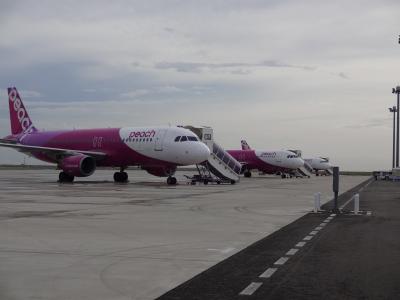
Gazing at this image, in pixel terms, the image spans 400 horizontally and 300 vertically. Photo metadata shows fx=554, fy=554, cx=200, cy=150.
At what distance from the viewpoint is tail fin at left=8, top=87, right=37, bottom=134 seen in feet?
157

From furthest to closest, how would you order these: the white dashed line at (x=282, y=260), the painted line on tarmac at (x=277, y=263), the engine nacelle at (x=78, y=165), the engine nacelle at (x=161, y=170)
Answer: the engine nacelle at (x=161, y=170) < the engine nacelle at (x=78, y=165) < the white dashed line at (x=282, y=260) < the painted line on tarmac at (x=277, y=263)

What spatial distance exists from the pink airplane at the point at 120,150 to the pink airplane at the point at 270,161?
32178mm

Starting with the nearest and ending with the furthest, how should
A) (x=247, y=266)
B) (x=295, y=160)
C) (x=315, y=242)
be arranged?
Answer: (x=247, y=266) < (x=315, y=242) < (x=295, y=160)

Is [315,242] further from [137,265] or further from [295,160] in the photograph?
[295,160]

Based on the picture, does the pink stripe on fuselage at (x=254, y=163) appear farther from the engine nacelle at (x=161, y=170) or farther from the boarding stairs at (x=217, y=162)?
the engine nacelle at (x=161, y=170)

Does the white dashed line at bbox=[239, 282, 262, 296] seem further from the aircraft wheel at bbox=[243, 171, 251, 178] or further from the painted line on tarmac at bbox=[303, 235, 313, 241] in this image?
the aircraft wheel at bbox=[243, 171, 251, 178]

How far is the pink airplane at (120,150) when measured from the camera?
37.7m

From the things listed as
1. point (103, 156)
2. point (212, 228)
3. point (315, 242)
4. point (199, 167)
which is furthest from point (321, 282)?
point (199, 167)

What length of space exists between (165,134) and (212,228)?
82.2ft

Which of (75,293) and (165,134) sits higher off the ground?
(165,134)

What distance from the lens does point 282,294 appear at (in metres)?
6.81

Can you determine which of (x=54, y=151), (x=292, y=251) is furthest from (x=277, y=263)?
(x=54, y=151)

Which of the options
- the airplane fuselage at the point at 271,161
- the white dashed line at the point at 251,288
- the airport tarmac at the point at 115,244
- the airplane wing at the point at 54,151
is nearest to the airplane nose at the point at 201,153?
the airplane wing at the point at 54,151

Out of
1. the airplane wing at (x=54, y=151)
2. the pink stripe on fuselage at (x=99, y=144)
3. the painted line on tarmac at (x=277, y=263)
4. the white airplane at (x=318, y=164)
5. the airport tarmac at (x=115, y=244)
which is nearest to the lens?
the painted line on tarmac at (x=277, y=263)
